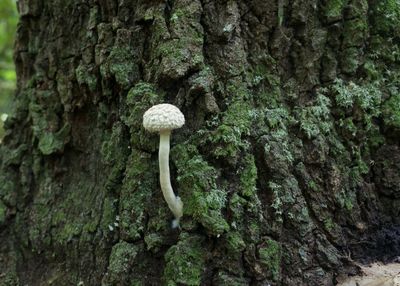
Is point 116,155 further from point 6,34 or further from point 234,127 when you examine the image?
point 6,34

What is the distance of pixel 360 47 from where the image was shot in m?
2.60

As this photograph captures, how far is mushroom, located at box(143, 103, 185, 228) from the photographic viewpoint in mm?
1964

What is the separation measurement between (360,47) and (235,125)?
1.02 meters

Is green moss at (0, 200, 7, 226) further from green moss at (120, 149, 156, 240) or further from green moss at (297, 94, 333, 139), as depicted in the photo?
green moss at (297, 94, 333, 139)

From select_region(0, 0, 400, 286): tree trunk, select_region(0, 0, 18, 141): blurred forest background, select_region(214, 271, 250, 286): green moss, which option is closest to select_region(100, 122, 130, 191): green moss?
select_region(0, 0, 400, 286): tree trunk

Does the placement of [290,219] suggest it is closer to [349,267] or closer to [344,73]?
[349,267]

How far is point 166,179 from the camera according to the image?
2.10 metres

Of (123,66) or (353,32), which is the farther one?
(353,32)

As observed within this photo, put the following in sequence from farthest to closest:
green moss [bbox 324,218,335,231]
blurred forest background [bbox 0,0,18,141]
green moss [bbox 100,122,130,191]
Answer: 1. blurred forest background [bbox 0,0,18,141]
2. green moss [bbox 100,122,130,191]
3. green moss [bbox 324,218,335,231]

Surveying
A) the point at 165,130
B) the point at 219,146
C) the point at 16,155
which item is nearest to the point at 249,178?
the point at 219,146

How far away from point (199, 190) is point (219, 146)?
26cm

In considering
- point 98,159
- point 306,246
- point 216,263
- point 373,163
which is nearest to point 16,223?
point 98,159

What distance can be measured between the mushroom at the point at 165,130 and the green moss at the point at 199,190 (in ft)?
0.20

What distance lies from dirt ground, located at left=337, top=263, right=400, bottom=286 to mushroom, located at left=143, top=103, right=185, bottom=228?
3.19 feet
